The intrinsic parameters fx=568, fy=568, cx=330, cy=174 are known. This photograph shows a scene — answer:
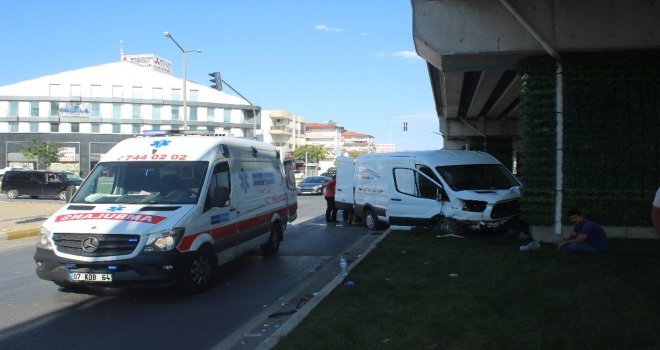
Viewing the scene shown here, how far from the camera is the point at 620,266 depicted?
7852 mm

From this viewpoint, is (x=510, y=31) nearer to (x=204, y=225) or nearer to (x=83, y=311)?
(x=204, y=225)

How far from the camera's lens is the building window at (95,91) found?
7838 centimetres

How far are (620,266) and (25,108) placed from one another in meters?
→ 82.5

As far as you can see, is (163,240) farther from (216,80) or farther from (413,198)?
(216,80)

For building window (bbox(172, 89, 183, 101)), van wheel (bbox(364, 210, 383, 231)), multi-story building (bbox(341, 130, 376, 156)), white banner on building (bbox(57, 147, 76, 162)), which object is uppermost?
building window (bbox(172, 89, 183, 101))

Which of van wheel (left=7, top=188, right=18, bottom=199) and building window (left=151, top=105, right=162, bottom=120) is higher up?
building window (left=151, top=105, right=162, bottom=120)

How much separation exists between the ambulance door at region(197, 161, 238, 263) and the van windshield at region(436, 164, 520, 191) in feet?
18.5

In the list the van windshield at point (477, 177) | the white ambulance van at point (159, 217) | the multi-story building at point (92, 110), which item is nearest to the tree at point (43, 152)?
the multi-story building at point (92, 110)

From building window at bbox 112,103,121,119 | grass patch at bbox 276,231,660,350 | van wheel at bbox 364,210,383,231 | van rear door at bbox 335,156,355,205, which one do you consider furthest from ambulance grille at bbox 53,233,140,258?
building window at bbox 112,103,121,119

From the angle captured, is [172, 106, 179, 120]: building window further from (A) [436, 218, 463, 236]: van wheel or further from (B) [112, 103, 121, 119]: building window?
(A) [436, 218, 463, 236]: van wheel

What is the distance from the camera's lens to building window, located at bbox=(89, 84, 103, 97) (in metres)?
78.4

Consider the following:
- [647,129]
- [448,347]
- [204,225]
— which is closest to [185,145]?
[204,225]

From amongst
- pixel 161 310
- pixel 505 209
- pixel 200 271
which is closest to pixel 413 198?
pixel 505 209

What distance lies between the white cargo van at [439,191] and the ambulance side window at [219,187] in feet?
18.0
